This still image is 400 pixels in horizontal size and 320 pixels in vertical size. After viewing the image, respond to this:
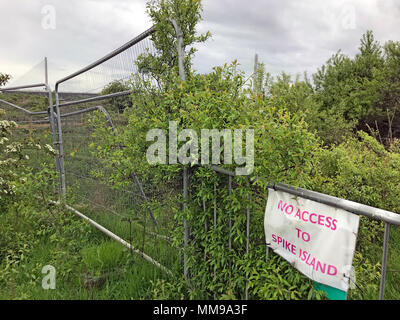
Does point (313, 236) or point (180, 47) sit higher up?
point (180, 47)

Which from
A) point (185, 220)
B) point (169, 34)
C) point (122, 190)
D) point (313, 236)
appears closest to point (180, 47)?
point (169, 34)

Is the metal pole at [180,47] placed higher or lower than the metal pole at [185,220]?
higher

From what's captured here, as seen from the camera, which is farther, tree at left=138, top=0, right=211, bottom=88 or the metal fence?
tree at left=138, top=0, right=211, bottom=88

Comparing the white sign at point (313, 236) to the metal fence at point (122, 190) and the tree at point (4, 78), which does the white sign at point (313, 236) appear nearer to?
the metal fence at point (122, 190)

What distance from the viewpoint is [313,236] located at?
1.70 m

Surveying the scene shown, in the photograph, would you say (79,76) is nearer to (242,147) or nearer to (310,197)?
(242,147)

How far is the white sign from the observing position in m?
1.56

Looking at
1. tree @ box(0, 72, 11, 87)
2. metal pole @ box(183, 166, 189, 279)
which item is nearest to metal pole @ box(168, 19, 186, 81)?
metal pole @ box(183, 166, 189, 279)

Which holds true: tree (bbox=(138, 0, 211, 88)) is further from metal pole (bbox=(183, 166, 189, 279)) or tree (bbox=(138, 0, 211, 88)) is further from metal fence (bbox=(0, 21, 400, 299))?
metal pole (bbox=(183, 166, 189, 279))

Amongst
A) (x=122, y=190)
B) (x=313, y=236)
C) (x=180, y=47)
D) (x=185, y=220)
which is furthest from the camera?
(x=122, y=190)

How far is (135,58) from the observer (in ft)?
10.7

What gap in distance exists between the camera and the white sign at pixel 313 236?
5.11 feet

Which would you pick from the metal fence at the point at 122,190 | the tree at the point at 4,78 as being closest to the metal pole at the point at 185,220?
the metal fence at the point at 122,190

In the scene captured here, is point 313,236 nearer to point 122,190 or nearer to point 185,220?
point 185,220
